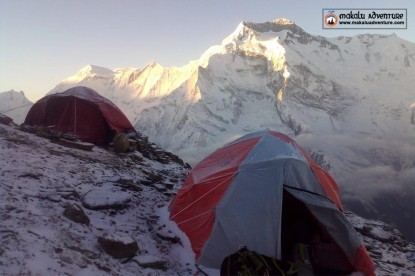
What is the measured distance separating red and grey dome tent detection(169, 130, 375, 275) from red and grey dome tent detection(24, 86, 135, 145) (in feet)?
23.9

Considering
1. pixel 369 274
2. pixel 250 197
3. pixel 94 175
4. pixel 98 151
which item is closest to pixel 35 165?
pixel 94 175

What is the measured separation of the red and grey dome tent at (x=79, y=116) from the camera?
14.6 m

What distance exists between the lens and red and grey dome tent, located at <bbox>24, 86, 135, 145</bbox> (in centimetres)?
1463

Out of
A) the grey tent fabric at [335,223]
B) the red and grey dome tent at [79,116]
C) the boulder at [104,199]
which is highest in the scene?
the red and grey dome tent at [79,116]

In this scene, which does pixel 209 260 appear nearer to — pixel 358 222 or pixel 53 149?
pixel 53 149

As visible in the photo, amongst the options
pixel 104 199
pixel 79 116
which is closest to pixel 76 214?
pixel 104 199

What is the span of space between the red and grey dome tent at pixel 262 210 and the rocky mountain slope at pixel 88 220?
0.55 metres

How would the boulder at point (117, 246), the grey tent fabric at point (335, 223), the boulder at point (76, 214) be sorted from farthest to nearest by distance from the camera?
1. the grey tent fabric at point (335, 223)
2. the boulder at point (76, 214)
3. the boulder at point (117, 246)

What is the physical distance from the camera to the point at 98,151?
13164 mm

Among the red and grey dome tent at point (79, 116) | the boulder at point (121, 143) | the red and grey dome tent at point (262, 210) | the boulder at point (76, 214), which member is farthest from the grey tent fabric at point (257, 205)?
the red and grey dome tent at point (79, 116)

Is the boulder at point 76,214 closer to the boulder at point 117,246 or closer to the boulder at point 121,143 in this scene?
the boulder at point 117,246

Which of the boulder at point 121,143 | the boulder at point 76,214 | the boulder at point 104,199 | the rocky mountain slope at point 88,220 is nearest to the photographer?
the rocky mountain slope at point 88,220

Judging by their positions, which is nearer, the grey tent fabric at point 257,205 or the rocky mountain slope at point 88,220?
the rocky mountain slope at point 88,220

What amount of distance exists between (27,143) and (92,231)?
→ 17.1 ft
